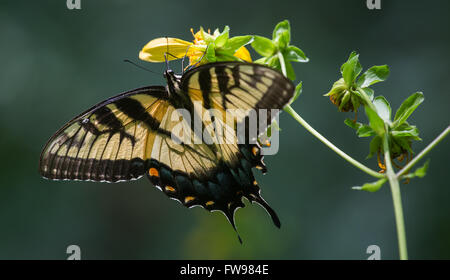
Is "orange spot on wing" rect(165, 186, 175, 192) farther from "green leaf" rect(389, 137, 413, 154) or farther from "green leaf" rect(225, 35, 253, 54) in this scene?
"green leaf" rect(389, 137, 413, 154)

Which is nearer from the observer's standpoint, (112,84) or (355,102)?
(355,102)

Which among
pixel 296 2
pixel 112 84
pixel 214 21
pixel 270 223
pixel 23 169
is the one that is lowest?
pixel 270 223

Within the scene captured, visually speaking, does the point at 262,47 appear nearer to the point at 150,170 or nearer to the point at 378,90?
the point at 150,170

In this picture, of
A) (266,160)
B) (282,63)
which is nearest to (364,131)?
(282,63)

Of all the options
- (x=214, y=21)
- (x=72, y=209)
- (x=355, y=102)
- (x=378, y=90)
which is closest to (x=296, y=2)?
(x=214, y=21)

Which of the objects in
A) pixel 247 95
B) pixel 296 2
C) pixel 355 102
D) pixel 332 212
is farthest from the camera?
pixel 296 2

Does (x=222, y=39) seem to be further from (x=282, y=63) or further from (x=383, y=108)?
(x=383, y=108)
